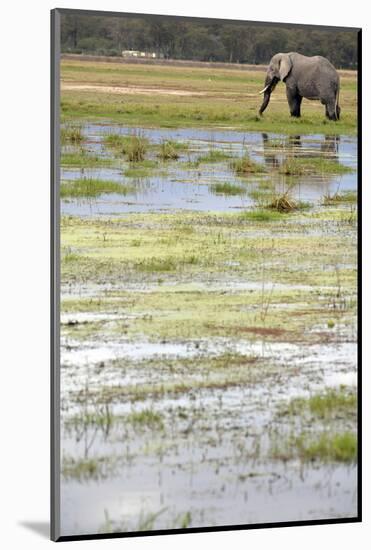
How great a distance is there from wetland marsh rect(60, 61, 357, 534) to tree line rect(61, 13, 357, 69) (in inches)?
5.7

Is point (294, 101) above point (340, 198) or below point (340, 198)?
Result: above

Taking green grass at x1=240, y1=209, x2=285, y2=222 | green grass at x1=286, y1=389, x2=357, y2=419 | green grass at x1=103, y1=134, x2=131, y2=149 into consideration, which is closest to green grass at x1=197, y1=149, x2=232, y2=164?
green grass at x1=240, y1=209, x2=285, y2=222

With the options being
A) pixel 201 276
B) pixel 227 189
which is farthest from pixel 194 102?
pixel 201 276

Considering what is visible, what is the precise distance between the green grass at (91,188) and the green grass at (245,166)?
76 cm

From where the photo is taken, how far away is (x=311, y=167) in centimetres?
1120

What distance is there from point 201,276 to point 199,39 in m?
1.61

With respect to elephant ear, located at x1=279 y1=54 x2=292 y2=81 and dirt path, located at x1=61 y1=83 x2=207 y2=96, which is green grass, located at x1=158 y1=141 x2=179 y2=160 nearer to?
dirt path, located at x1=61 y1=83 x2=207 y2=96

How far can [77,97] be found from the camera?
10.5 metres

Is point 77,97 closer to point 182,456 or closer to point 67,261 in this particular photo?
point 67,261

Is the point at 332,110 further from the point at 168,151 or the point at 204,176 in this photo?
the point at 168,151

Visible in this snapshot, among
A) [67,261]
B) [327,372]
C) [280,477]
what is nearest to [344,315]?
[327,372]

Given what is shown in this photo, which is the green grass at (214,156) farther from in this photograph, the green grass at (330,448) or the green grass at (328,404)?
the green grass at (330,448)

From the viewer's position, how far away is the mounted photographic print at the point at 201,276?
10.4 m

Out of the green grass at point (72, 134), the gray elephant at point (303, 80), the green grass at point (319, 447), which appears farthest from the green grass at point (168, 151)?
the green grass at point (319, 447)
